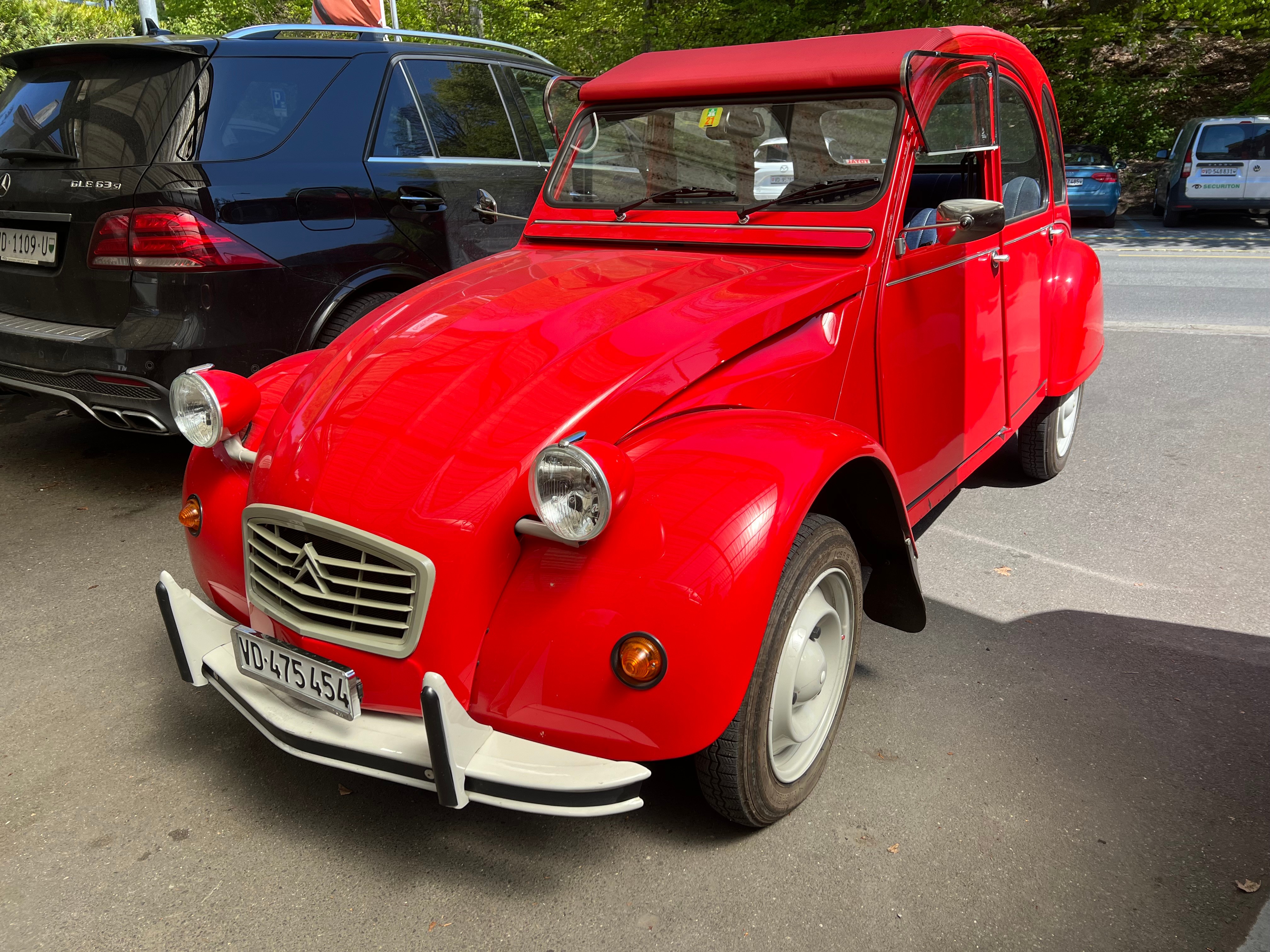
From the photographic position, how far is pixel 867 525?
281cm

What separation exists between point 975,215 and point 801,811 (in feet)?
6.35

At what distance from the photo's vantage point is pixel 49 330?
4.53 m

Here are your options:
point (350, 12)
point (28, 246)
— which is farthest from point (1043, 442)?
point (350, 12)

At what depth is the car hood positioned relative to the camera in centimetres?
221

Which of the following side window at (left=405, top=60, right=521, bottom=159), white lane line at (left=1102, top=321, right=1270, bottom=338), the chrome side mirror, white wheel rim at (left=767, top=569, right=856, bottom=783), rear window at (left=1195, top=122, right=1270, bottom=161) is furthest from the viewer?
rear window at (left=1195, top=122, right=1270, bottom=161)

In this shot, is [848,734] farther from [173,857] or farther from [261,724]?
[173,857]

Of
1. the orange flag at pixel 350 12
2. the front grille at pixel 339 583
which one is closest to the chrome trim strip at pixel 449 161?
the front grille at pixel 339 583

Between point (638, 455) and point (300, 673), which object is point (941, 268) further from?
point (300, 673)

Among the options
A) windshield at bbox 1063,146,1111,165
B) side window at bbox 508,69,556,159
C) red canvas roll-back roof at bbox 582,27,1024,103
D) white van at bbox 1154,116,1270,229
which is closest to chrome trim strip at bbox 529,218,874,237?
red canvas roll-back roof at bbox 582,27,1024,103

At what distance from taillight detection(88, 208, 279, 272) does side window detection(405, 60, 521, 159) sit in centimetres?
155

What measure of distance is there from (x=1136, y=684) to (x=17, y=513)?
4896 millimetres

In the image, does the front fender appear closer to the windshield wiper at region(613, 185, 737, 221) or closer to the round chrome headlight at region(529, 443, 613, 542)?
the round chrome headlight at region(529, 443, 613, 542)

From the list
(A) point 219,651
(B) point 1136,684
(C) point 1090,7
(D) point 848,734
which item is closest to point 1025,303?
(B) point 1136,684

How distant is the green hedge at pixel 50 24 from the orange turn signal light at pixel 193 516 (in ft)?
60.6
